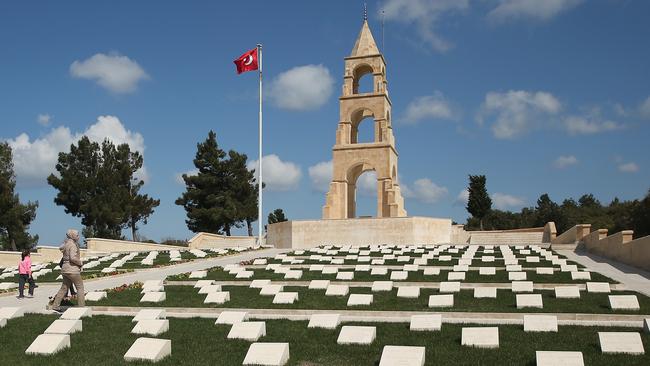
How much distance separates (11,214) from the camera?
43156 millimetres

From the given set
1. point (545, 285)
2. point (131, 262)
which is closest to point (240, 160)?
point (131, 262)

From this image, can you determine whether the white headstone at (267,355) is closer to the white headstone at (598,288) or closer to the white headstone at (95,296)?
the white headstone at (95,296)

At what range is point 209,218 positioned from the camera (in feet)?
173

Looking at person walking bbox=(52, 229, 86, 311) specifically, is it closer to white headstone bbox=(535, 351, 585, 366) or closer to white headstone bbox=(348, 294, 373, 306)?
white headstone bbox=(348, 294, 373, 306)

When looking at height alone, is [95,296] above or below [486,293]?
below

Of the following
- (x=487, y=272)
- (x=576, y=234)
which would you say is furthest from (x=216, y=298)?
(x=576, y=234)

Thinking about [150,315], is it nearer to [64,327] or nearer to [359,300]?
[64,327]

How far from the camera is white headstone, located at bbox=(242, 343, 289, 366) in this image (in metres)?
8.87

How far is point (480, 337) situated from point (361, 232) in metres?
28.1

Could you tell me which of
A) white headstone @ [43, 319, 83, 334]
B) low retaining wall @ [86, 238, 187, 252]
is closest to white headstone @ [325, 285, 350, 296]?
white headstone @ [43, 319, 83, 334]

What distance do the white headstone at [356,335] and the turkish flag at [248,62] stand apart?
3322cm

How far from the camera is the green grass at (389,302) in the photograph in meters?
12.5

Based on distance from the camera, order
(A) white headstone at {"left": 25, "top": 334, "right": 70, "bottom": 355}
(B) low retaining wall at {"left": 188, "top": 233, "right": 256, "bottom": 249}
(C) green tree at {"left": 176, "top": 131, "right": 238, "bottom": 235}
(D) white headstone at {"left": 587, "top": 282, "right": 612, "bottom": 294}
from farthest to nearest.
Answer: (C) green tree at {"left": 176, "top": 131, "right": 238, "bottom": 235}, (B) low retaining wall at {"left": 188, "top": 233, "right": 256, "bottom": 249}, (D) white headstone at {"left": 587, "top": 282, "right": 612, "bottom": 294}, (A) white headstone at {"left": 25, "top": 334, "right": 70, "bottom": 355}

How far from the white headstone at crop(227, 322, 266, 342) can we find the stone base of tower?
86.9 ft
